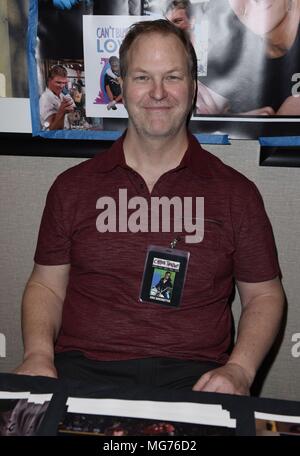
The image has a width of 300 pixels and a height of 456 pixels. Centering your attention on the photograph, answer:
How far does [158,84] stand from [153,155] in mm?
182

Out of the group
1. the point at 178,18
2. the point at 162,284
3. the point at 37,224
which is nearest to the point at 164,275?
the point at 162,284

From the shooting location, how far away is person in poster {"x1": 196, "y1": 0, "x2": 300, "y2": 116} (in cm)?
145

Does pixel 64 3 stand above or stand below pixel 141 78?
above

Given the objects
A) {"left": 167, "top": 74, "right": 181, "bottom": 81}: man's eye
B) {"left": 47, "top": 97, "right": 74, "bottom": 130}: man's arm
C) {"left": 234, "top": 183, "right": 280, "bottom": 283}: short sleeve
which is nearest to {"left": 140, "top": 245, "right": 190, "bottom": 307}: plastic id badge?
{"left": 234, "top": 183, "right": 280, "bottom": 283}: short sleeve

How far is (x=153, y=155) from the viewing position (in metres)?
1.38

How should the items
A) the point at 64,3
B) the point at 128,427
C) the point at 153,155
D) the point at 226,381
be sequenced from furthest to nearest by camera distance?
the point at 64,3
the point at 153,155
the point at 226,381
the point at 128,427

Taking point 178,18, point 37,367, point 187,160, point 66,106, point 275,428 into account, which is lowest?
point 37,367

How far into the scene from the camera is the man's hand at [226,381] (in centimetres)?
110

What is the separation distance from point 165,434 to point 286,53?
1.11 m

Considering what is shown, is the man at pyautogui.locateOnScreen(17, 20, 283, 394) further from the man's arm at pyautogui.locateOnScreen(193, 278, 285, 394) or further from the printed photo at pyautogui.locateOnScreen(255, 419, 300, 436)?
the printed photo at pyautogui.locateOnScreen(255, 419, 300, 436)

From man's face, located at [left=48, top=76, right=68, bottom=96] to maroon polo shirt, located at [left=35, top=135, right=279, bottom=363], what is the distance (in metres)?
0.32

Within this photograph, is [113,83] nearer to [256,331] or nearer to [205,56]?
[205,56]

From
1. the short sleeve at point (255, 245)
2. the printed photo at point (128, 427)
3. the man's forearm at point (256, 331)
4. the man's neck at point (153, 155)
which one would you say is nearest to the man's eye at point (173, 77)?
the man's neck at point (153, 155)

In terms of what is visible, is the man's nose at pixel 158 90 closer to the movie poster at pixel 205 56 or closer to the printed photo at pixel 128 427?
the movie poster at pixel 205 56
